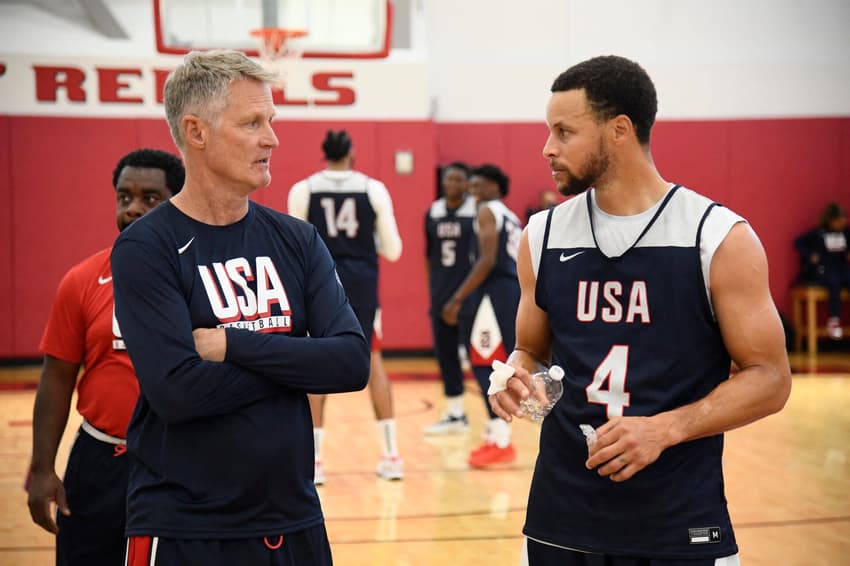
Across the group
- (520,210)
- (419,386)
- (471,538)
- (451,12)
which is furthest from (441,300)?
(451,12)

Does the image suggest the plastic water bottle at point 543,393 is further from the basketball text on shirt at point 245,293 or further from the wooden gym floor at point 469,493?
the wooden gym floor at point 469,493

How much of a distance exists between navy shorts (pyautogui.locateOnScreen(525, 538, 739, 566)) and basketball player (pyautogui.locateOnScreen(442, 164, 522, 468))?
15.1ft

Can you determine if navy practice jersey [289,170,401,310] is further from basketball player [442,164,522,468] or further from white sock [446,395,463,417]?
white sock [446,395,463,417]

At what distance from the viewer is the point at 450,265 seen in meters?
8.49

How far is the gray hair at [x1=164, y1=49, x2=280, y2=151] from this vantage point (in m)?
2.23

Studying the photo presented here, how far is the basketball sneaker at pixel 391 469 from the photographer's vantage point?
21.5ft

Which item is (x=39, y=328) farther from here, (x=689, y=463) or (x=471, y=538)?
(x=689, y=463)

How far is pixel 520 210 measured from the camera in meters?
13.7

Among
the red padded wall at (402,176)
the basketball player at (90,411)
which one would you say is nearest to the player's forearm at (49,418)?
the basketball player at (90,411)

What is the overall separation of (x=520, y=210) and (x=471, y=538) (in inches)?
350

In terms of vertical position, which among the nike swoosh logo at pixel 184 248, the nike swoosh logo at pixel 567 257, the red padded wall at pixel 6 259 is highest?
the nike swoosh logo at pixel 184 248

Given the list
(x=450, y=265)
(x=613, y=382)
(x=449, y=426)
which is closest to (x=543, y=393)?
(x=613, y=382)

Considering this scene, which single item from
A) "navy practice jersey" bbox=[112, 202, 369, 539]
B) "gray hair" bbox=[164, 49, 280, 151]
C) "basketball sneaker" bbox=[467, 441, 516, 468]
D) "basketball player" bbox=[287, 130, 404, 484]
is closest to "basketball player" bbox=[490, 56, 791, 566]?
"navy practice jersey" bbox=[112, 202, 369, 539]

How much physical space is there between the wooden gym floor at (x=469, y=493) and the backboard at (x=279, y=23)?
4.59 meters
